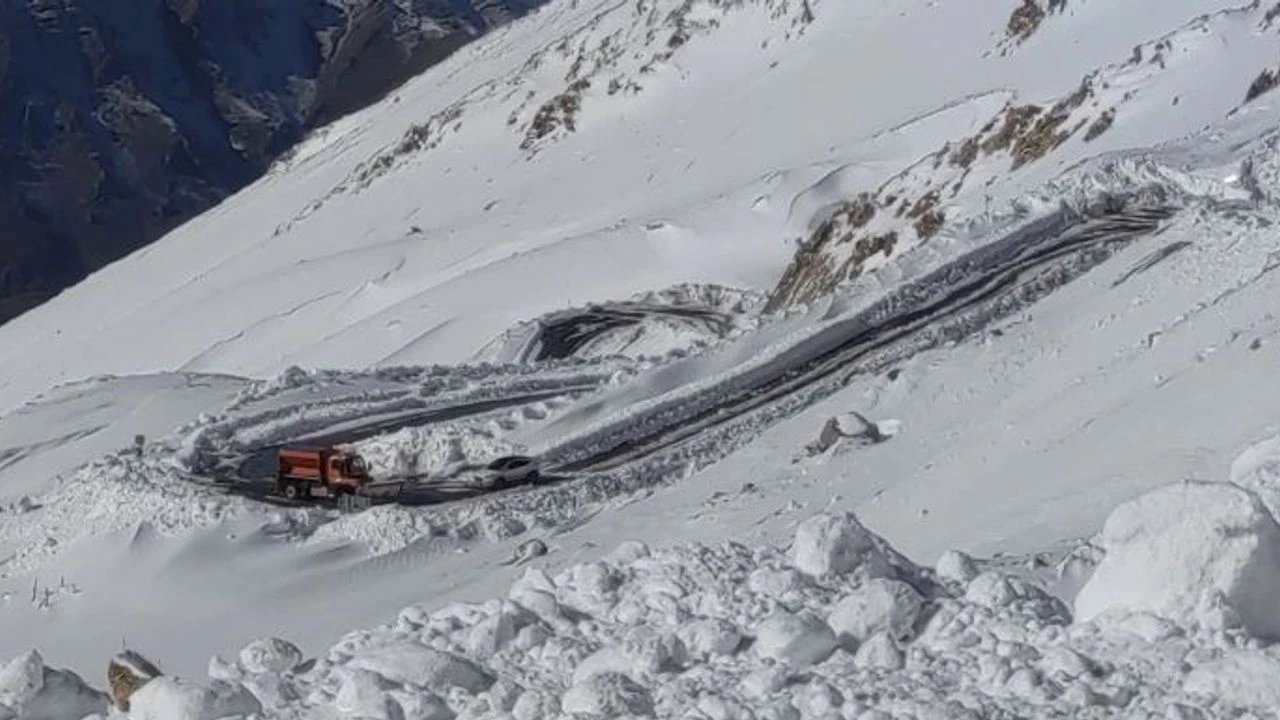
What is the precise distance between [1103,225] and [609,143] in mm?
49938

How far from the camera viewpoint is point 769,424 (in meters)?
27.1

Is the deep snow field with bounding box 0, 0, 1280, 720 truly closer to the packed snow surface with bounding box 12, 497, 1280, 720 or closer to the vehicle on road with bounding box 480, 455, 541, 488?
the packed snow surface with bounding box 12, 497, 1280, 720

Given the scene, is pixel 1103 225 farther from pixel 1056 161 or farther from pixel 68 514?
pixel 68 514

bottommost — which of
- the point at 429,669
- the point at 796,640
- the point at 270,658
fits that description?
the point at 796,640

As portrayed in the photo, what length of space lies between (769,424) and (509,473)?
144 inches

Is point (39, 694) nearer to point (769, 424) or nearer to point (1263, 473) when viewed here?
point (1263, 473)

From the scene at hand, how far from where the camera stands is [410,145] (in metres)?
94.6

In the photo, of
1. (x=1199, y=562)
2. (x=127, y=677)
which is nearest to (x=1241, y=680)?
(x=1199, y=562)

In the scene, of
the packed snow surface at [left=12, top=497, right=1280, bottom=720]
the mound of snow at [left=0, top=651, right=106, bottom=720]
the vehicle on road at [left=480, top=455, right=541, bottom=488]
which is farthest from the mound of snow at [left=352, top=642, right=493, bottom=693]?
the vehicle on road at [left=480, top=455, right=541, bottom=488]

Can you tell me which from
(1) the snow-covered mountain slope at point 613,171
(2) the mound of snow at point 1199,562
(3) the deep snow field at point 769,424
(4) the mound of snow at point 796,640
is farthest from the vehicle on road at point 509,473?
(2) the mound of snow at point 1199,562

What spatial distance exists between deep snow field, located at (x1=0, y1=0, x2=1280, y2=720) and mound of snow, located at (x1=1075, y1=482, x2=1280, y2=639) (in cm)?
2

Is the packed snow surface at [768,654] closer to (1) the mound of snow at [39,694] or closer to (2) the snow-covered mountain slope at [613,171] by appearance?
(1) the mound of snow at [39,694]

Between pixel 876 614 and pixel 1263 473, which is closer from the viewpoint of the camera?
pixel 876 614

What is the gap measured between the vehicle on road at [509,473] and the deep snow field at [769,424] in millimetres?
314
